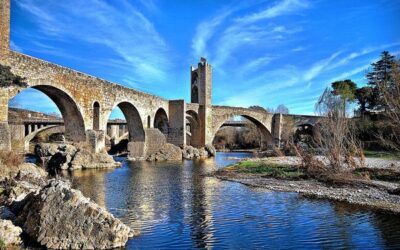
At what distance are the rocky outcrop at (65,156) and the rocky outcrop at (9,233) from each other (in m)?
15.6

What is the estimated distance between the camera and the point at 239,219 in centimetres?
988

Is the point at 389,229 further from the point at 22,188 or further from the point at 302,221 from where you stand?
the point at 22,188

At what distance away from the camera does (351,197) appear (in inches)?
514

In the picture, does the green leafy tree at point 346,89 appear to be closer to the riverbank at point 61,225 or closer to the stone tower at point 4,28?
the stone tower at point 4,28

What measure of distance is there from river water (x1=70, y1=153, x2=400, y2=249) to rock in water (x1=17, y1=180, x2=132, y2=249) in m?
0.49

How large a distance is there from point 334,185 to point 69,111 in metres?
17.1

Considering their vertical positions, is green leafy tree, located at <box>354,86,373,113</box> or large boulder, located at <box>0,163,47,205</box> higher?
green leafy tree, located at <box>354,86,373,113</box>

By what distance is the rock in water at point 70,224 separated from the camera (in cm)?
714

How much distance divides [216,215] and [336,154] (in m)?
9.20

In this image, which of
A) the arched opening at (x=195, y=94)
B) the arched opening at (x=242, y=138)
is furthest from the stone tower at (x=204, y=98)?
the arched opening at (x=242, y=138)

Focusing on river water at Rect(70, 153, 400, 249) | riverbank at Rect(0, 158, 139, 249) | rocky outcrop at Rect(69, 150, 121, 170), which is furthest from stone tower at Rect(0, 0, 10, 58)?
riverbank at Rect(0, 158, 139, 249)

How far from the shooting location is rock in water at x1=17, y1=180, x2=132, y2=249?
714 centimetres

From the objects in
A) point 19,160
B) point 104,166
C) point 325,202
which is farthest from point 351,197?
point 104,166

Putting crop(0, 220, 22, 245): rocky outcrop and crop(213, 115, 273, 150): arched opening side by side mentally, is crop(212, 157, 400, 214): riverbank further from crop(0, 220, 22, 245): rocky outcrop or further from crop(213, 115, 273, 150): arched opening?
crop(213, 115, 273, 150): arched opening
